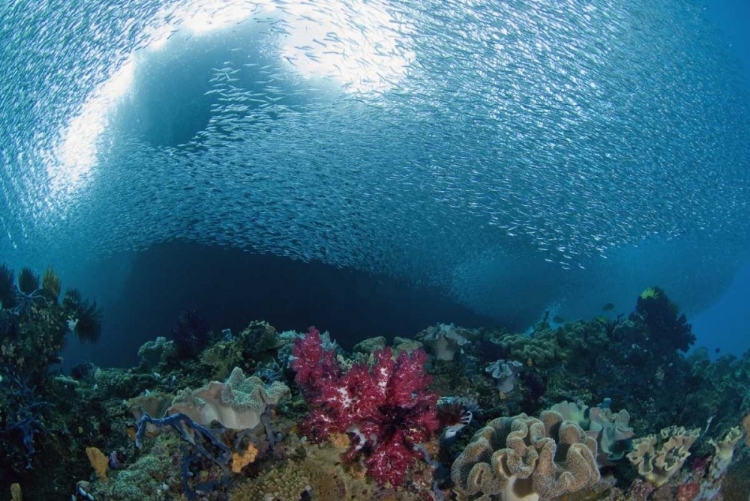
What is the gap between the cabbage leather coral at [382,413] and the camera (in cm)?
415

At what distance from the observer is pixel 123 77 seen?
14531 millimetres

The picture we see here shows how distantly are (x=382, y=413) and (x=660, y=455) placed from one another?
3.29m

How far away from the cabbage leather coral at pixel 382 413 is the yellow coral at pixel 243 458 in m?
0.73

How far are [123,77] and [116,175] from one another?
6608mm

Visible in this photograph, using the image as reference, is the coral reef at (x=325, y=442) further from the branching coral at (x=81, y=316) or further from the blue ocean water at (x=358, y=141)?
the blue ocean water at (x=358, y=141)

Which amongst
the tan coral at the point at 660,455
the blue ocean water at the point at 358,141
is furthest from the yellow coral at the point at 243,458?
the blue ocean water at the point at 358,141

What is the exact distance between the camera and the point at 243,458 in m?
4.45

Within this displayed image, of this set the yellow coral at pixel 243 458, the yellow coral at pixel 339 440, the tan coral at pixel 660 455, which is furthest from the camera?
the tan coral at pixel 660 455

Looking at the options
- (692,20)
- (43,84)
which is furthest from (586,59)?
(43,84)

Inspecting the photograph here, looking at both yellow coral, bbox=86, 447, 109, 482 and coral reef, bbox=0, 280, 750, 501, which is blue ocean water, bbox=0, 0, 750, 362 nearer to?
coral reef, bbox=0, 280, 750, 501

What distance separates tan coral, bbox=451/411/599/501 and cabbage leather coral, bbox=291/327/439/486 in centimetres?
50

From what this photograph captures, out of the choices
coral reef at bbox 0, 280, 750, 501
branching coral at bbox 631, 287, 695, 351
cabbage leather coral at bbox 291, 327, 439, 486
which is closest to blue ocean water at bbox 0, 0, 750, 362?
branching coral at bbox 631, 287, 695, 351

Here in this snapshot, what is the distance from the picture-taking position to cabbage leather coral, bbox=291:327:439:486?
4152 mm

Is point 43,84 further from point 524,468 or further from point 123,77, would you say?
point 524,468
